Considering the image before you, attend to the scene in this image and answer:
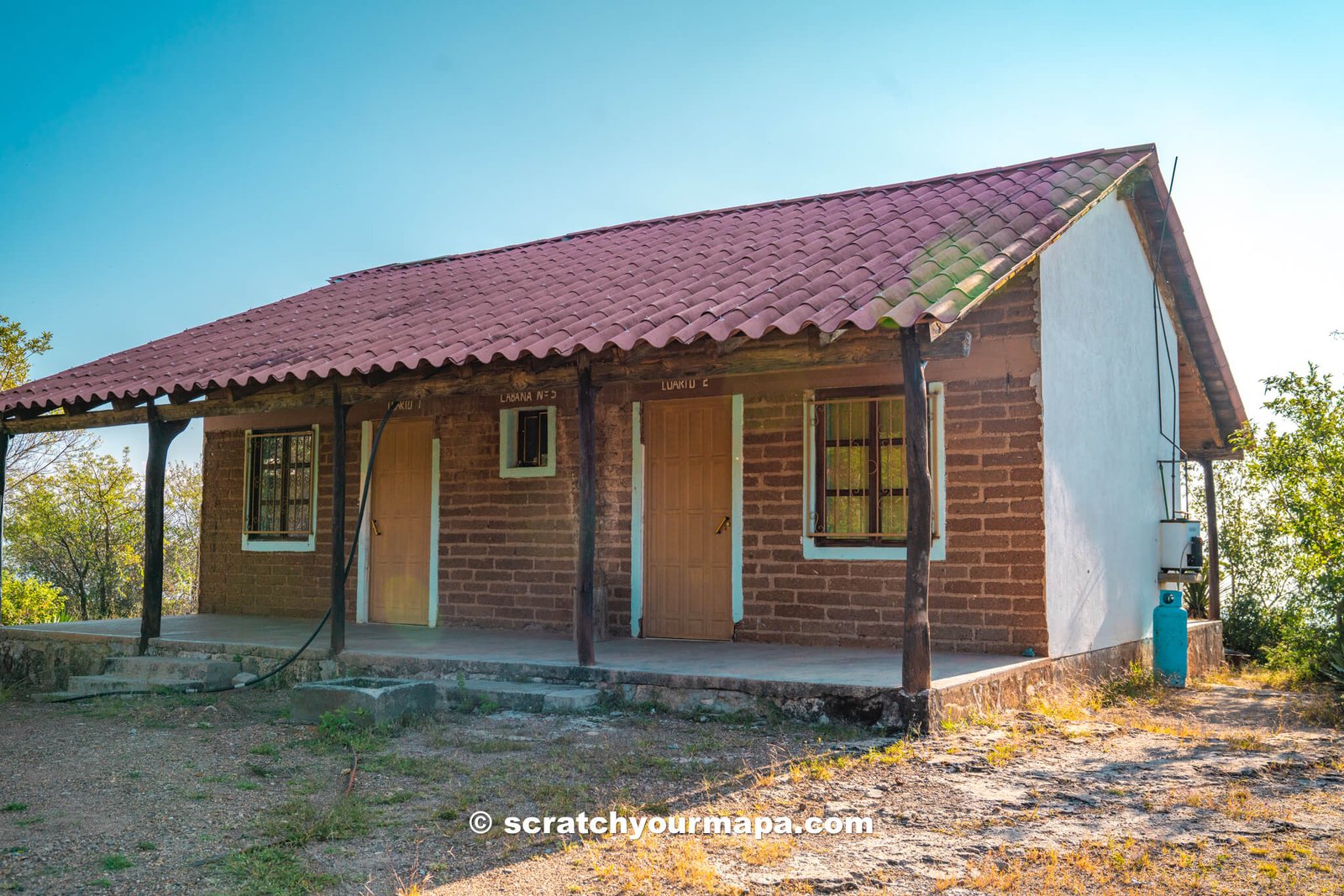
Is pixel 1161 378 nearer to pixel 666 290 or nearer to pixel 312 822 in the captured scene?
pixel 666 290

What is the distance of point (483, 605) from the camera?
1071 centimetres

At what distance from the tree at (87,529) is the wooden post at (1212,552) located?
17421 mm

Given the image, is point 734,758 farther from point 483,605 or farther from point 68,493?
point 68,493

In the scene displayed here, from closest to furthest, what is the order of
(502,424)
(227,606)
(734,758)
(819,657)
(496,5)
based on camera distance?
(734,758) < (819,657) < (502,424) < (496,5) < (227,606)

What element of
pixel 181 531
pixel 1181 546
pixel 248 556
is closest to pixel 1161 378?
pixel 1181 546

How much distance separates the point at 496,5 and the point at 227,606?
7766 millimetres

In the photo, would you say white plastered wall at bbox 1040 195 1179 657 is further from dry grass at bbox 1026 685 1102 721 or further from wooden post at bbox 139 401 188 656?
wooden post at bbox 139 401 188 656

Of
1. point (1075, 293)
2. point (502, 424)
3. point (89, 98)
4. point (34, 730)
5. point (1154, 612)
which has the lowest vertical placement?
point (34, 730)

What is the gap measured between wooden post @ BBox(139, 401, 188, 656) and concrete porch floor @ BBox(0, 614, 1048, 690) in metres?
0.24

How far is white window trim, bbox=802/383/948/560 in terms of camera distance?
27.6 ft

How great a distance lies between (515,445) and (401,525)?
1.69 meters

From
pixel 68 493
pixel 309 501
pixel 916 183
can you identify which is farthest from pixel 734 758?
pixel 68 493

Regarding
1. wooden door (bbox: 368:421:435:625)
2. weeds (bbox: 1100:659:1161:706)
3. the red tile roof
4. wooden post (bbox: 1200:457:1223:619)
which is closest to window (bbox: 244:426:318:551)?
wooden door (bbox: 368:421:435:625)

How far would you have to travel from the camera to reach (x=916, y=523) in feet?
20.7
